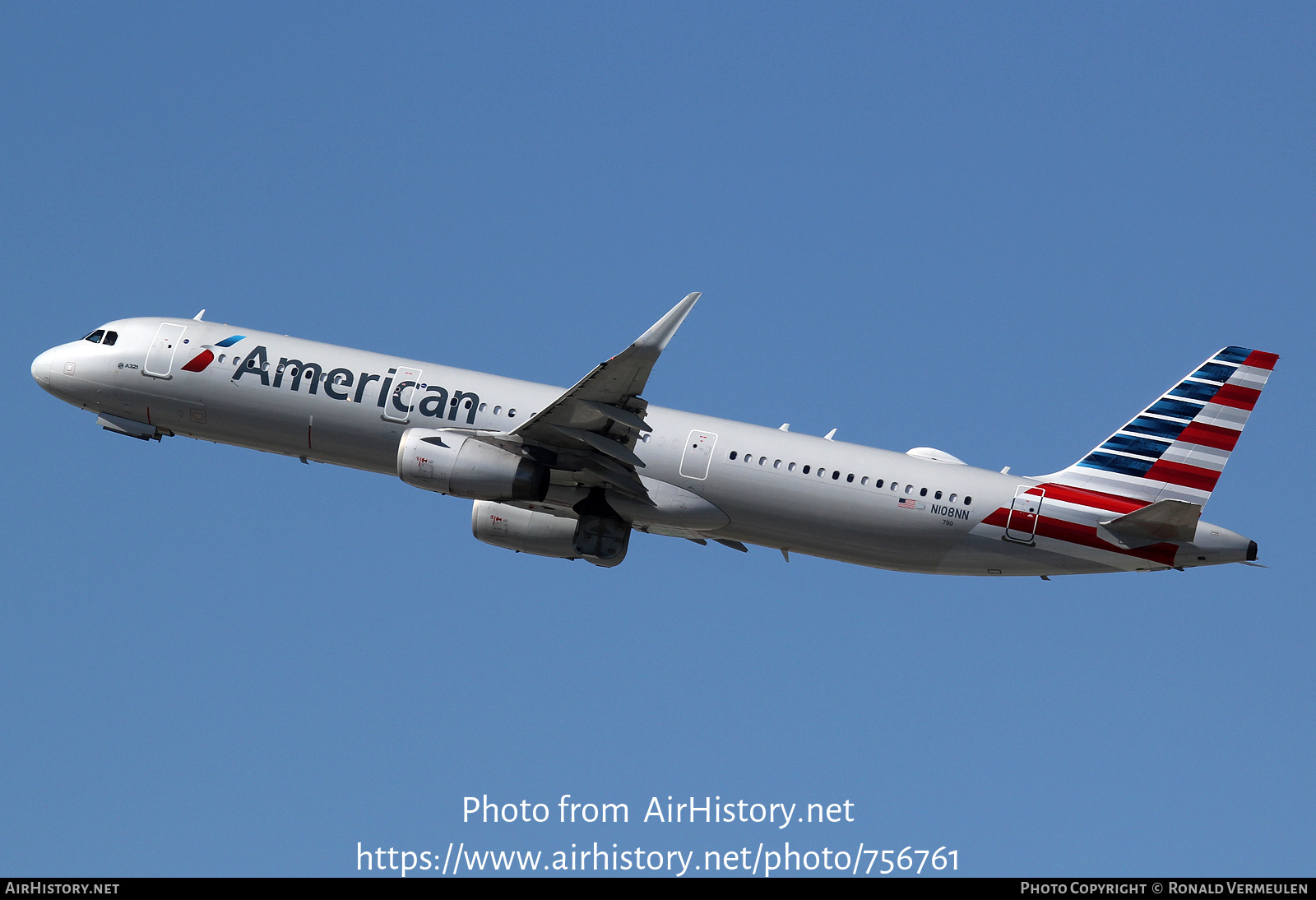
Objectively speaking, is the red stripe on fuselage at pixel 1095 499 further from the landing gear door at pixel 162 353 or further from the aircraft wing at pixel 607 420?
the landing gear door at pixel 162 353

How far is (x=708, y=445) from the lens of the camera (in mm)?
39312

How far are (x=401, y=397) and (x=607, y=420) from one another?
714cm

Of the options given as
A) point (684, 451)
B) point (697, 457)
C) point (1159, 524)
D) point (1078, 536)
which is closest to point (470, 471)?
point (684, 451)

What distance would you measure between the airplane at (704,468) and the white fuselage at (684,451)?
0.05 m

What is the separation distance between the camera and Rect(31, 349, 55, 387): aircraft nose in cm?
4375

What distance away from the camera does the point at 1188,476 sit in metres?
38.6

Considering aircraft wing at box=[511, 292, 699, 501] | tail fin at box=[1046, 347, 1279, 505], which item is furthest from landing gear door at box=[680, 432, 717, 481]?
tail fin at box=[1046, 347, 1279, 505]

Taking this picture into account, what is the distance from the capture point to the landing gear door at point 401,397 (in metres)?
40.3

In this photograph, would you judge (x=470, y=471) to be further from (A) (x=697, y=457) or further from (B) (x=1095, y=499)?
(B) (x=1095, y=499)

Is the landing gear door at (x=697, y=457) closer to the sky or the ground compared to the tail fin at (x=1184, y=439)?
closer to the ground

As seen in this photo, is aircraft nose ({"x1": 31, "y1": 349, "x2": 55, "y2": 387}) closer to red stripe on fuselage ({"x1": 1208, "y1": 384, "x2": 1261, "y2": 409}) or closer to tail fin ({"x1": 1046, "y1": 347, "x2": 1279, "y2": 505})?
tail fin ({"x1": 1046, "y1": 347, "x2": 1279, "y2": 505})

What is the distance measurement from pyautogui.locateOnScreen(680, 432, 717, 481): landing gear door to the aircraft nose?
65.8 feet

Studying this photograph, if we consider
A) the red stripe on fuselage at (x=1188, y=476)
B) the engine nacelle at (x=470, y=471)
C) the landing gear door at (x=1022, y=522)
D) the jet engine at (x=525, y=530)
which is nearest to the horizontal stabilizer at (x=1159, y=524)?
the red stripe on fuselage at (x=1188, y=476)
